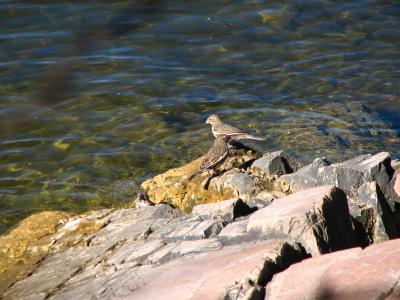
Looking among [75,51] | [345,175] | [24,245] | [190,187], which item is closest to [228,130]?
[190,187]

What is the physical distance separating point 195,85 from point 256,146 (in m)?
2.13

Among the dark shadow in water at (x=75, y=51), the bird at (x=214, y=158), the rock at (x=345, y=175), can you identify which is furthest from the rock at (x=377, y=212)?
the dark shadow in water at (x=75, y=51)

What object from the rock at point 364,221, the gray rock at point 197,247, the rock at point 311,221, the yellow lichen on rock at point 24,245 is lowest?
the yellow lichen on rock at point 24,245

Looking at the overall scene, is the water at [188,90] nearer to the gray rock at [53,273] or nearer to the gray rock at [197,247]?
the gray rock at [53,273]

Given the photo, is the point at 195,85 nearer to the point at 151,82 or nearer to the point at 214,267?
the point at 151,82

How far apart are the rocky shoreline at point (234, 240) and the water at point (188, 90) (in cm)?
156

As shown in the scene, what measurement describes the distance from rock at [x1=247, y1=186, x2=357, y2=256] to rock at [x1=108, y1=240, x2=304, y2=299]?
0.43ft

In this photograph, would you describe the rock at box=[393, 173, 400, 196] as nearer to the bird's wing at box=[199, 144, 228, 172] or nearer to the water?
the bird's wing at box=[199, 144, 228, 172]

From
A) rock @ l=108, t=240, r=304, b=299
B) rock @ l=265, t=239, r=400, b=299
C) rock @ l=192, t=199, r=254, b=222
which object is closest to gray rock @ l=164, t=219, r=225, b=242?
rock @ l=192, t=199, r=254, b=222

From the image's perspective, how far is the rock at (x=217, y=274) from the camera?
15.3 feet

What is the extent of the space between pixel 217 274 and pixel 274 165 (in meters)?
2.30

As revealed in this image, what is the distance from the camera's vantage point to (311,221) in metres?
5.32

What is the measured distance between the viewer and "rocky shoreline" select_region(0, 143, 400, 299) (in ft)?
15.1

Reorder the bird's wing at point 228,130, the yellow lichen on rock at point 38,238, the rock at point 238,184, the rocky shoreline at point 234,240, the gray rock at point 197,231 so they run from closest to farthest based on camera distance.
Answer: the rocky shoreline at point 234,240 → the gray rock at point 197,231 → the yellow lichen on rock at point 38,238 → the rock at point 238,184 → the bird's wing at point 228,130
